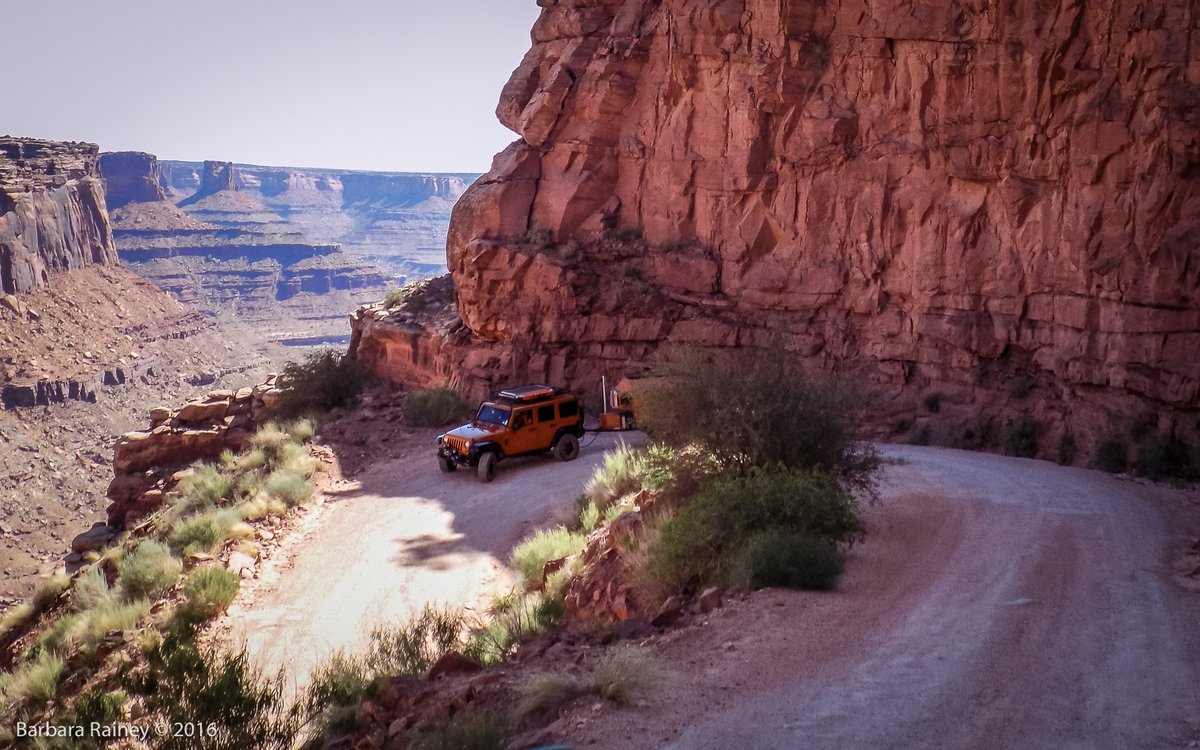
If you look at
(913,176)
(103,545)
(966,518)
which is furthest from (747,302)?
(103,545)

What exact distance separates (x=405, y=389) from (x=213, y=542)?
45.5 feet

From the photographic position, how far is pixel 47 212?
82.3m

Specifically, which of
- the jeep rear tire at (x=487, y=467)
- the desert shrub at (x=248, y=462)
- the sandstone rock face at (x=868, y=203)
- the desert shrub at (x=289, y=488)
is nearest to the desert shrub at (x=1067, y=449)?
the sandstone rock face at (x=868, y=203)

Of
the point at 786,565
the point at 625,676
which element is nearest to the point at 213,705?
the point at 625,676

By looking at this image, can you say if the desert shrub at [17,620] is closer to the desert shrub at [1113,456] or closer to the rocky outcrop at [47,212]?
the desert shrub at [1113,456]

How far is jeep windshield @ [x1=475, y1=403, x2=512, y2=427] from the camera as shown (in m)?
21.0

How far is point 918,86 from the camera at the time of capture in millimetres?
23406

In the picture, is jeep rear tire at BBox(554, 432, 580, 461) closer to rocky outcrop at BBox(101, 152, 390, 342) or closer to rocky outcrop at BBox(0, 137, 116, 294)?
rocky outcrop at BBox(0, 137, 116, 294)

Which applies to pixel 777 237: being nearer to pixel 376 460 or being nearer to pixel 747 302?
pixel 747 302

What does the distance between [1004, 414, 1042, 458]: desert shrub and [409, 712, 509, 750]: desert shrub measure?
58.3 feet

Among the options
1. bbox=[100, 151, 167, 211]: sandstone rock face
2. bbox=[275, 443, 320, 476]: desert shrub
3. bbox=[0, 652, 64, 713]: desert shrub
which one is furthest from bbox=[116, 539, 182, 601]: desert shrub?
bbox=[100, 151, 167, 211]: sandstone rock face

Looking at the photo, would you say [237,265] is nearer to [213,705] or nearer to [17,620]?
[17,620]

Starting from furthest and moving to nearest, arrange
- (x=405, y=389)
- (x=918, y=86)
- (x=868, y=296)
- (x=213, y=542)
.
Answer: (x=405, y=389), (x=868, y=296), (x=918, y=86), (x=213, y=542)

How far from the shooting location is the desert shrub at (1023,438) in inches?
846
